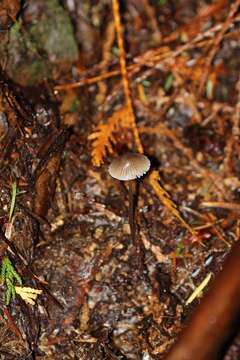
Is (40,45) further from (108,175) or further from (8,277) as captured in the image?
(8,277)

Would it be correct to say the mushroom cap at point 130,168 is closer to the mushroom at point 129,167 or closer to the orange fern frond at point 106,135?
the mushroom at point 129,167

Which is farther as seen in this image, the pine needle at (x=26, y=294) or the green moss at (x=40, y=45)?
the green moss at (x=40, y=45)

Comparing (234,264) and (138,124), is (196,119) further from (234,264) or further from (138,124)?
(234,264)

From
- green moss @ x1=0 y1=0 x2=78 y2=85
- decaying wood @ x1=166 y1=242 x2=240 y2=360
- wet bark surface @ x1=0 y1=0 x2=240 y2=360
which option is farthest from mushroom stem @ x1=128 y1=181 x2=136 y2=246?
green moss @ x1=0 y1=0 x2=78 y2=85

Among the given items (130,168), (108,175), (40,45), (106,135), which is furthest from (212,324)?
(40,45)

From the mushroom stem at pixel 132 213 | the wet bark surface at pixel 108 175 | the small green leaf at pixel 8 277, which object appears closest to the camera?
the small green leaf at pixel 8 277

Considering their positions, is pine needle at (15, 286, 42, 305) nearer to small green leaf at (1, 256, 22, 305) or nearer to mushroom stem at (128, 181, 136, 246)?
small green leaf at (1, 256, 22, 305)

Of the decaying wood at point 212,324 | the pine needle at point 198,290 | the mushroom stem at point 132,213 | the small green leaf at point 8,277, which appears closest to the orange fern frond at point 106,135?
the mushroom stem at point 132,213
